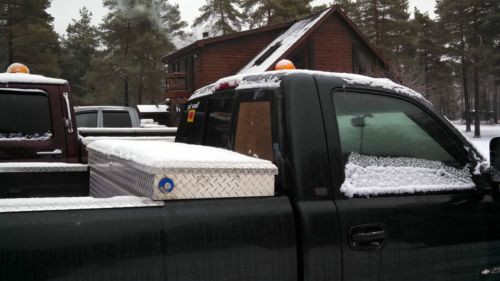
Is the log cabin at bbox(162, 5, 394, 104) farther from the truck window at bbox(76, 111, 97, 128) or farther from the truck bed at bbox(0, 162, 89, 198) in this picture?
the truck bed at bbox(0, 162, 89, 198)

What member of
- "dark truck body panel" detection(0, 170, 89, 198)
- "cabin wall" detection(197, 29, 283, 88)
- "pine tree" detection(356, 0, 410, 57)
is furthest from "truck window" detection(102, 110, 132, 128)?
"pine tree" detection(356, 0, 410, 57)

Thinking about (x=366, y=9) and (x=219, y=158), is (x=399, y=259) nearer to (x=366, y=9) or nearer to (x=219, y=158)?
A: (x=219, y=158)

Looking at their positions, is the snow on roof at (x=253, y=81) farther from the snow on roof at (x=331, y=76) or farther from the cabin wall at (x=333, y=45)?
the cabin wall at (x=333, y=45)

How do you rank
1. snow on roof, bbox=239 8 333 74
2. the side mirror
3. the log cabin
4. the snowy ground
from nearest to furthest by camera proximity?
1. the side mirror
2. the snowy ground
3. snow on roof, bbox=239 8 333 74
4. the log cabin

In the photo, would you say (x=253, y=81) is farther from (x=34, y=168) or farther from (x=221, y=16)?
(x=221, y=16)

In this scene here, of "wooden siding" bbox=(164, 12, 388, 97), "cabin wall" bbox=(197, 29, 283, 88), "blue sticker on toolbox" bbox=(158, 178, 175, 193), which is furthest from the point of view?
"wooden siding" bbox=(164, 12, 388, 97)

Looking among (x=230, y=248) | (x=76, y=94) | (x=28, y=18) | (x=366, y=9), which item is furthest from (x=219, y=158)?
(x=76, y=94)

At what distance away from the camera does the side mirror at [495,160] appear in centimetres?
245

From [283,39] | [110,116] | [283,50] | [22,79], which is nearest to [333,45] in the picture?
[283,39]

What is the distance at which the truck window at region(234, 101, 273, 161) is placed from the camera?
2381 mm

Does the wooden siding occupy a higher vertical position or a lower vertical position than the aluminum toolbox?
higher

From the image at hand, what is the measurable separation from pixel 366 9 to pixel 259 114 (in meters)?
46.8

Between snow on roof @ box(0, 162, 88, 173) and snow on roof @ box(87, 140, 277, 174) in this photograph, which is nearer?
snow on roof @ box(87, 140, 277, 174)

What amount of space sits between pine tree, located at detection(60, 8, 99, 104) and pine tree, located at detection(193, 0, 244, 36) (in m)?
13.5
